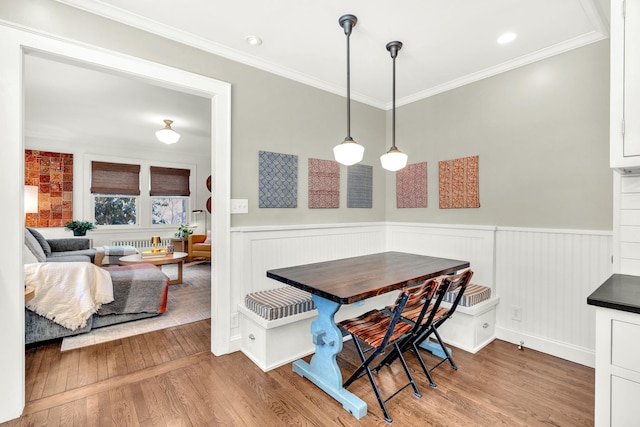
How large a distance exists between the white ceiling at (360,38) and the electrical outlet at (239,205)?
1.24 m

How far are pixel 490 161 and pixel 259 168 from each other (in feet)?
7.22

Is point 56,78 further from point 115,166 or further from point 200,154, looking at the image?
point 200,154

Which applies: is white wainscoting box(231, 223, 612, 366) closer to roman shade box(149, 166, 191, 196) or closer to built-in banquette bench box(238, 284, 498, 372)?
built-in banquette bench box(238, 284, 498, 372)

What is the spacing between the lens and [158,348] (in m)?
2.73

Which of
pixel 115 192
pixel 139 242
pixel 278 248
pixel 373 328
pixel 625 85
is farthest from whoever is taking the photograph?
pixel 139 242

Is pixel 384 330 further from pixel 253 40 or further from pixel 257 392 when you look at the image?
pixel 253 40

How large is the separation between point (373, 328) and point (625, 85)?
183 centimetres

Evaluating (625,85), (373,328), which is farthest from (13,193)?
(625,85)

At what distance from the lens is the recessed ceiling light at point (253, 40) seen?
8.09ft

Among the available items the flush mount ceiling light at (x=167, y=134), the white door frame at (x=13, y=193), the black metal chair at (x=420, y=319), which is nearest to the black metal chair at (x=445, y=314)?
the black metal chair at (x=420, y=319)

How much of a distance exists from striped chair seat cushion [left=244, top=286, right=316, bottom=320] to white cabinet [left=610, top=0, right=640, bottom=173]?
209 centimetres

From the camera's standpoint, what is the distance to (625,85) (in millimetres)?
1480

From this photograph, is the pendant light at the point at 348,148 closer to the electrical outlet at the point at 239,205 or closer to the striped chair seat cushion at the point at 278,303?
the electrical outlet at the point at 239,205

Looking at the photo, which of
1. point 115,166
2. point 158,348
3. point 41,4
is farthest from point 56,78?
point 115,166
